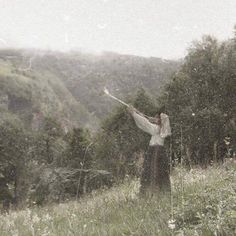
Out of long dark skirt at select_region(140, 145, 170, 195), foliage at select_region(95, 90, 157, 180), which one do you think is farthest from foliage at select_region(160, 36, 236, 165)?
long dark skirt at select_region(140, 145, 170, 195)

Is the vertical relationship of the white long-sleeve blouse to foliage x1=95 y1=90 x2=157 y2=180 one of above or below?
above

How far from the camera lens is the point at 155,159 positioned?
10.2m

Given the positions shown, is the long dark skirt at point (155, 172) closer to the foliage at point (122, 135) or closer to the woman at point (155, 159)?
the woman at point (155, 159)

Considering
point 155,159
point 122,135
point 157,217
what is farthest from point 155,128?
point 122,135

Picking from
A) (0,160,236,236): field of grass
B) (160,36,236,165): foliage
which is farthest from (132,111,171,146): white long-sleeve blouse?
(160,36,236,165): foliage

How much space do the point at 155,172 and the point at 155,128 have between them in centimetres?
114

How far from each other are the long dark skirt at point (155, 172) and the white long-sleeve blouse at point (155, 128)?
158 mm

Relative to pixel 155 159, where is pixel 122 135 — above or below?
below

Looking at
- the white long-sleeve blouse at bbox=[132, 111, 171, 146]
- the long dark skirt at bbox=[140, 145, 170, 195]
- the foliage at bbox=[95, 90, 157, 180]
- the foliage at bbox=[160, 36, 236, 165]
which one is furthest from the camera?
the foliage at bbox=[95, 90, 157, 180]

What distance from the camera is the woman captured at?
9539mm

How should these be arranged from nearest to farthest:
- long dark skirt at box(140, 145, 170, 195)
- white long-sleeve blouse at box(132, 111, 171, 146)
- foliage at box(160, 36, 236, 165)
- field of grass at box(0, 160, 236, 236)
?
field of grass at box(0, 160, 236, 236) < long dark skirt at box(140, 145, 170, 195) < white long-sleeve blouse at box(132, 111, 171, 146) < foliage at box(160, 36, 236, 165)

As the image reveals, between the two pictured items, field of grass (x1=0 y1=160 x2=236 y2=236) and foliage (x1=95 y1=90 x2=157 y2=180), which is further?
foliage (x1=95 y1=90 x2=157 y2=180)

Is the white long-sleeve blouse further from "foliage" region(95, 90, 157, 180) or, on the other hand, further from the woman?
A: "foliage" region(95, 90, 157, 180)

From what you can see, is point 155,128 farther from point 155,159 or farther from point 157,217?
point 157,217
